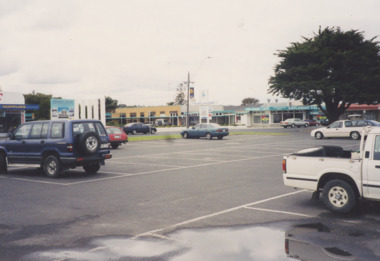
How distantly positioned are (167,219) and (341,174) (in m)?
3.39

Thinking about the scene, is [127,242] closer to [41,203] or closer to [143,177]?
[41,203]

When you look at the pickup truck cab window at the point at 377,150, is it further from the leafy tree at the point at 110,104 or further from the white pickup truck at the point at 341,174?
the leafy tree at the point at 110,104

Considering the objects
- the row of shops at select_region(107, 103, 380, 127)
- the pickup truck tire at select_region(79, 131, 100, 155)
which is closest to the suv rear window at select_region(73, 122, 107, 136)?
the pickup truck tire at select_region(79, 131, 100, 155)

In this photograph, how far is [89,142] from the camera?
12680mm

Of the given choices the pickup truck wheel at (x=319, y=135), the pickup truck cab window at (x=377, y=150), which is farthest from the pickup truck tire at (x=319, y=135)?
the pickup truck cab window at (x=377, y=150)

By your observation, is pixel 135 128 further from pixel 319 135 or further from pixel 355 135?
pixel 355 135

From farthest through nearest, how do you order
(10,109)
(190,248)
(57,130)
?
(10,109) < (57,130) < (190,248)

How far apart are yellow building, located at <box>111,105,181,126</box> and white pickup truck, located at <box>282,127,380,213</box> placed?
3497 inches

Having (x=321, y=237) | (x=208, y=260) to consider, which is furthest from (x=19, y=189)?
(x=321, y=237)

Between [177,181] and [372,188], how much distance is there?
19.7 feet

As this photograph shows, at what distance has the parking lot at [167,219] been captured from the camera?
216 inches

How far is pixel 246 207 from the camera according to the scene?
813 centimetres

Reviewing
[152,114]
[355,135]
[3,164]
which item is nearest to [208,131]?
[355,135]

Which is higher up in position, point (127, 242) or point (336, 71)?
point (336, 71)
